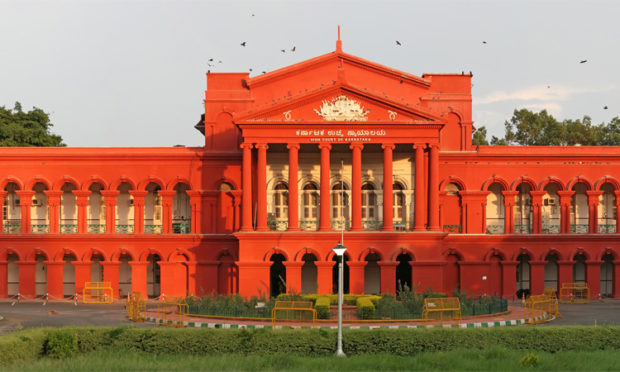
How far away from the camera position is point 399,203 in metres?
46.9

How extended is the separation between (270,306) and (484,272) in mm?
18461

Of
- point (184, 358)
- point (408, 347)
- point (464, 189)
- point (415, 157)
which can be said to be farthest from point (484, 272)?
point (184, 358)

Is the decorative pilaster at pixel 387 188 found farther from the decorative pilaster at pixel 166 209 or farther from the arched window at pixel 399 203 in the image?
the decorative pilaster at pixel 166 209

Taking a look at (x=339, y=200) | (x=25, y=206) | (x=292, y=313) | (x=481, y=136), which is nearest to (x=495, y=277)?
(x=339, y=200)

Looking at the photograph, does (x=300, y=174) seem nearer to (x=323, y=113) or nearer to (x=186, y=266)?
(x=323, y=113)

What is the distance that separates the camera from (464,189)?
47312 mm

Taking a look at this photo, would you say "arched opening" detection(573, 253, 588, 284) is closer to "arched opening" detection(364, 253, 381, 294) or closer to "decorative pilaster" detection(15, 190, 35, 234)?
"arched opening" detection(364, 253, 381, 294)

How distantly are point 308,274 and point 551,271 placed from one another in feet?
51.0

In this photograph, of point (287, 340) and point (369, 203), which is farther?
point (369, 203)

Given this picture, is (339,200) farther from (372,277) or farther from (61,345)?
(61,345)

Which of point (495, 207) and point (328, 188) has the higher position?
point (328, 188)

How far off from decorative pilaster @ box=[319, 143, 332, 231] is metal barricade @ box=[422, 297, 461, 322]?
10984 mm

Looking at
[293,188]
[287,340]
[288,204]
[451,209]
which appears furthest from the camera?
[451,209]

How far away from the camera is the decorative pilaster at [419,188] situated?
4225cm
